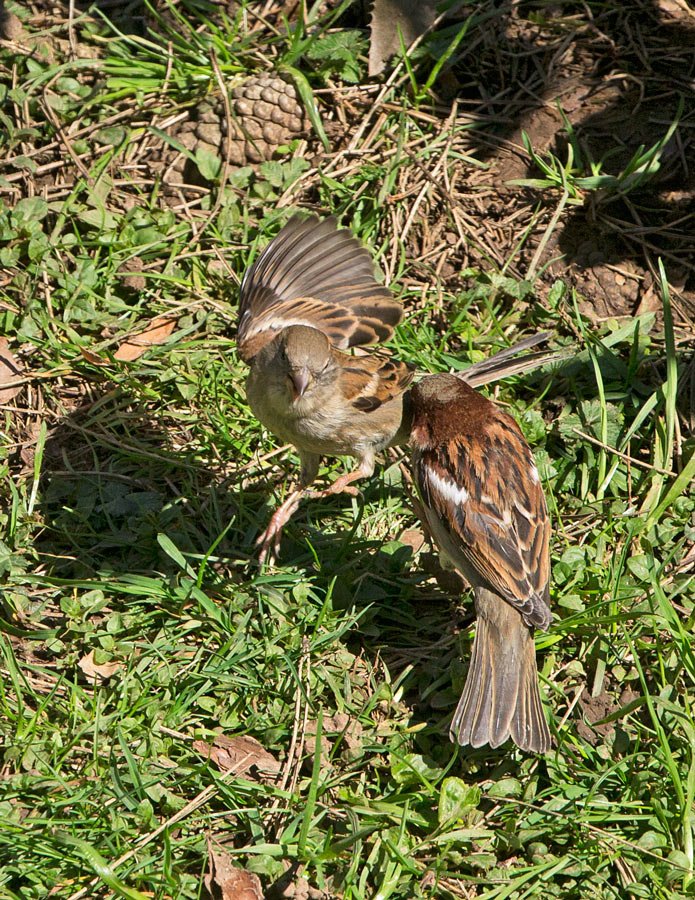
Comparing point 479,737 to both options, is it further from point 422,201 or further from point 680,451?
point 422,201

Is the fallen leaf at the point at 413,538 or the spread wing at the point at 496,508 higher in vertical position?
the spread wing at the point at 496,508

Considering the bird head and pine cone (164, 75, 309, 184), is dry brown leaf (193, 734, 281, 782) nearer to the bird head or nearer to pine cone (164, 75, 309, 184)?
the bird head

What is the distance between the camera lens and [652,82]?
6277 millimetres

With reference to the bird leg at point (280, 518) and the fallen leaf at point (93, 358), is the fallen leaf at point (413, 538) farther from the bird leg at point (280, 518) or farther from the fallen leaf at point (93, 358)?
the fallen leaf at point (93, 358)

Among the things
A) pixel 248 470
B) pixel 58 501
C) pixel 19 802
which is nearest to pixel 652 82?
pixel 248 470

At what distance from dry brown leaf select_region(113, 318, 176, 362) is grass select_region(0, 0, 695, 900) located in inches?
2.9

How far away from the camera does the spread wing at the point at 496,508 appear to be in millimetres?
4191

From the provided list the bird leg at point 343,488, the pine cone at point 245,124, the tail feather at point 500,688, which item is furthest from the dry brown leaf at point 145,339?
the tail feather at point 500,688

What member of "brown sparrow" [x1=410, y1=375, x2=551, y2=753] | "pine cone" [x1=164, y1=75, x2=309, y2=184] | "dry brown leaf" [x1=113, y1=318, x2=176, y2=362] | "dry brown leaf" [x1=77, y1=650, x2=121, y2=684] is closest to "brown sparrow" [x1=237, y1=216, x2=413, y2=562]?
"brown sparrow" [x1=410, y1=375, x2=551, y2=753]

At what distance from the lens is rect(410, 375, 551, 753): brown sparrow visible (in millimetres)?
3891

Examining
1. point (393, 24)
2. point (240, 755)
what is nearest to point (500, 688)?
point (240, 755)

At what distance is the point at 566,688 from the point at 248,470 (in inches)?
78.5

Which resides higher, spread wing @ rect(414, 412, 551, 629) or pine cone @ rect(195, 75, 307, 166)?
pine cone @ rect(195, 75, 307, 166)

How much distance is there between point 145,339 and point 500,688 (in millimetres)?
2923
